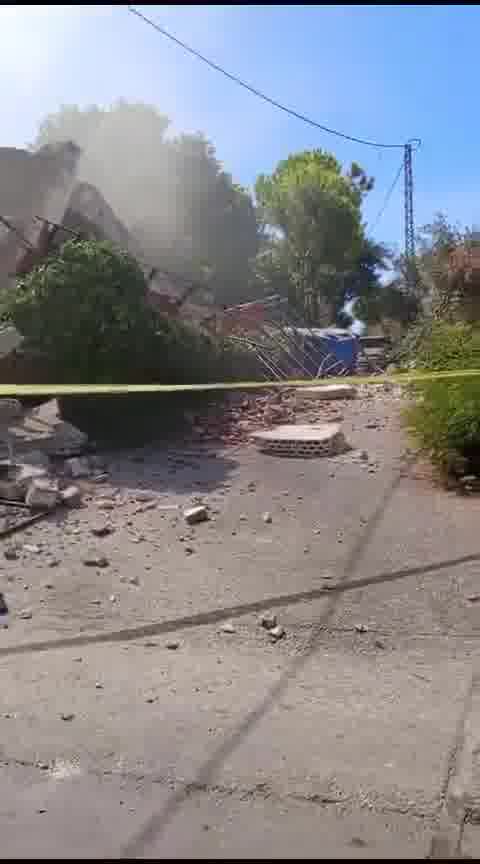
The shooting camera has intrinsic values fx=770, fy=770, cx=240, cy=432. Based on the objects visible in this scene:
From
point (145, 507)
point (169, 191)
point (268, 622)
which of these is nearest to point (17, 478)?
point (145, 507)

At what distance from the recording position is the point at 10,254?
13477 mm

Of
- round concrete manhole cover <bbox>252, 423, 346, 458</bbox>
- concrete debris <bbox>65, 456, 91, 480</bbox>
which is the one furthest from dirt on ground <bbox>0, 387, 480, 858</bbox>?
round concrete manhole cover <bbox>252, 423, 346, 458</bbox>

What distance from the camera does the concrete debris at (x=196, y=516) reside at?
21.5ft

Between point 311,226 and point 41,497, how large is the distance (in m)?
28.4

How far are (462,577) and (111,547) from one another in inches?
105

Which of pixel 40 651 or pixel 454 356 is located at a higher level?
pixel 454 356

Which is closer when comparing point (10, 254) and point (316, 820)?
point (316, 820)

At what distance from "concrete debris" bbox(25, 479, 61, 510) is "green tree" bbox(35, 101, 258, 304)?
69.8ft

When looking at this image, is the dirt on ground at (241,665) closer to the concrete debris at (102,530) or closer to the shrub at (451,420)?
the concrete debris at (102,530)

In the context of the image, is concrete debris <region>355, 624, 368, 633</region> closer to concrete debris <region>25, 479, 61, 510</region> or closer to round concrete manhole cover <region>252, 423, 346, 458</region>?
concrete debris <region>25, 479, 61, 510</region>

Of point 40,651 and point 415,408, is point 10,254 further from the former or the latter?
point 40,651

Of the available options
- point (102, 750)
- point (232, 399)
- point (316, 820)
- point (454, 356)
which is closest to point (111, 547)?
point (102, 750)

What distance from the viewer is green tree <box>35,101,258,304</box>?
29.8 metres

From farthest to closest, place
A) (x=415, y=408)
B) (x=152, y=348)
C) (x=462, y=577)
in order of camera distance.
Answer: (x=152, y=348) → (x=415, y=408) → (x=462, y=577)
